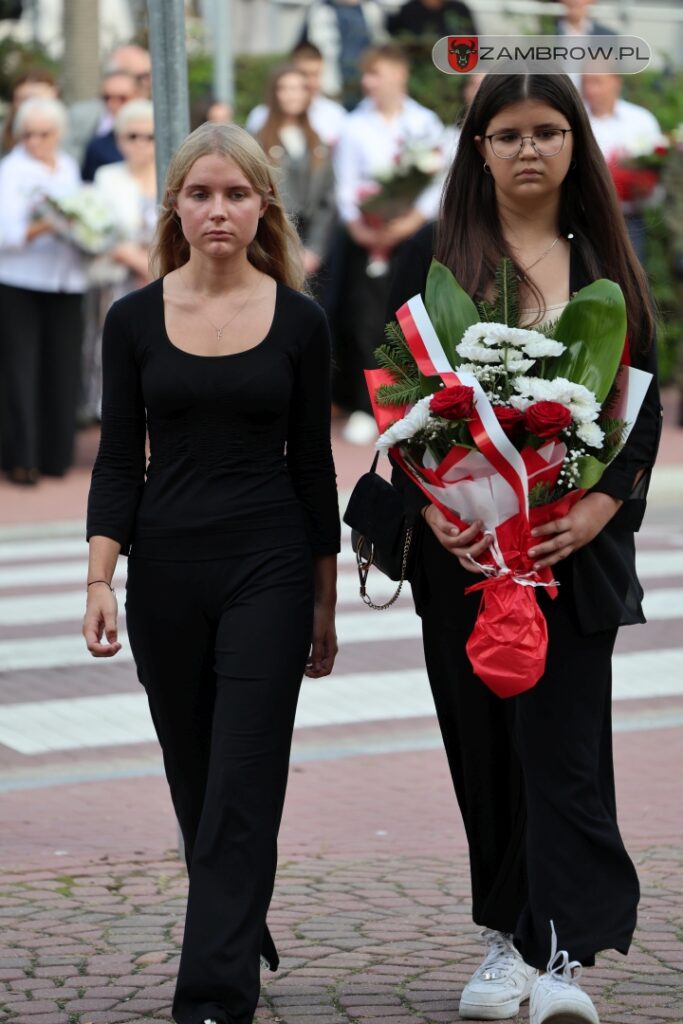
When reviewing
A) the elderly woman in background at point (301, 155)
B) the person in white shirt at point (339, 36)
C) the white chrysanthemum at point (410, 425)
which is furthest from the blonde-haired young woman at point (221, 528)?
the person in white shirt at point (339, 36)

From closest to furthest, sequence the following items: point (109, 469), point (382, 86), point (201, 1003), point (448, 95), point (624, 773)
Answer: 1. point (201, 1003)
2. point (109, 469)
3. point (624, 773)
4. point (382, 86)
5. point (448, 95)

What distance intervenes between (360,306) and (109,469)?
428 inches

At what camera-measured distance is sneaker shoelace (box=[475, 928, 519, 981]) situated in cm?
458

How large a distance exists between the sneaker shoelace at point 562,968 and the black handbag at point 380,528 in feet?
2.79

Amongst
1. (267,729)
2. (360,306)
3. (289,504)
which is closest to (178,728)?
(267,729)

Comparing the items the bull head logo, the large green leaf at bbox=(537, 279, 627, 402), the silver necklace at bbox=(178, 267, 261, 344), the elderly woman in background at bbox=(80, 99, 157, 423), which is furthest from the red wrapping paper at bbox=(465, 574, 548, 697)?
the elderly woman in background at bbox=(80, 99, 157, 423)

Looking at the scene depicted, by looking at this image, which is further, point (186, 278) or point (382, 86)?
point (382, 86)

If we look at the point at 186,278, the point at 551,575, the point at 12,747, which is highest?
the point at 186,278

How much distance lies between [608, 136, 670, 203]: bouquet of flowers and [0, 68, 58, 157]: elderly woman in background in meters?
4.06

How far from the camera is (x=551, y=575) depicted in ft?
14.0

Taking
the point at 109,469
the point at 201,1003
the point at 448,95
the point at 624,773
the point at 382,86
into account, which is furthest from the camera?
the point at 448,95

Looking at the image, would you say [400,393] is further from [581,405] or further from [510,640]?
[510,640]

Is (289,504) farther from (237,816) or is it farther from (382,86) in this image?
(382,86)

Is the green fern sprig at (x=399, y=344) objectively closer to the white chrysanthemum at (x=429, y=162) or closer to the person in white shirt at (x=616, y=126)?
the white chrysanthemum at (x=429, y=162)
